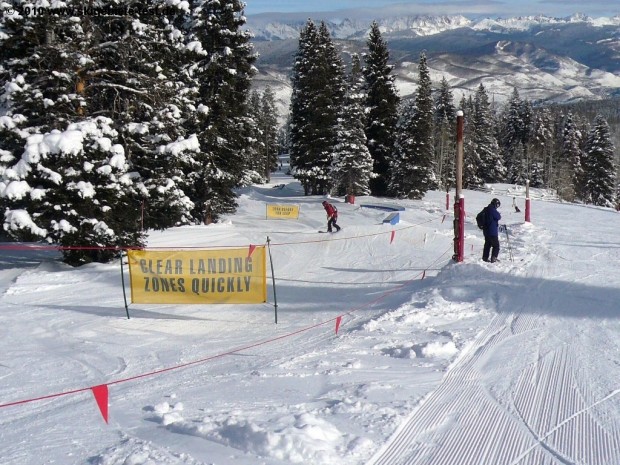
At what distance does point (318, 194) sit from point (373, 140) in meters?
6.39

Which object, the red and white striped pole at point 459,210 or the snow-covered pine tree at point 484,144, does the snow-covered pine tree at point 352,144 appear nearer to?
the red and white striped pole at point 459,210

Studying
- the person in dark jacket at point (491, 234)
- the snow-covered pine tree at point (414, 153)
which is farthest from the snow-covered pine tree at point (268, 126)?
the person in dark jacket at point (491, 234)

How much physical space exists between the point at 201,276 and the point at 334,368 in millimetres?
4648

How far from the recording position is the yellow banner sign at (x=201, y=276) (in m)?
11.1

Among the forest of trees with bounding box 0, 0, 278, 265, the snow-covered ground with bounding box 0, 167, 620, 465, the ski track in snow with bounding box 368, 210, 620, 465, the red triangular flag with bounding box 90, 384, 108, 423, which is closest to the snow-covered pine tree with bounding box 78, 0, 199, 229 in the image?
the forest of trees with bounding box 0, 0, 278, 265

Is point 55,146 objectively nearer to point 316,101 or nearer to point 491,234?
point 491,234

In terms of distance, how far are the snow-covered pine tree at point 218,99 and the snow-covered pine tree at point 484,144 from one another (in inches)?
1847

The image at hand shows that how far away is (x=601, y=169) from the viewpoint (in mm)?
58688

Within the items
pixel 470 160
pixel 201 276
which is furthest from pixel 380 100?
pixel 201 276

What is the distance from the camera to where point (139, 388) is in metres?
7.28

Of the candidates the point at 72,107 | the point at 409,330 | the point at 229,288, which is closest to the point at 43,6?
the point at 72,107

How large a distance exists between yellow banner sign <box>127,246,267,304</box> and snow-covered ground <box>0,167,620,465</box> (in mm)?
594

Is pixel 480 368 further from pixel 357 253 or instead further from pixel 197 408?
pixel 357 253

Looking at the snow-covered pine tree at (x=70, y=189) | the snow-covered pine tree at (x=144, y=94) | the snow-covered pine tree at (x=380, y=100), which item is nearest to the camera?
the snow-covered pine tree at (x=70, y=189)
